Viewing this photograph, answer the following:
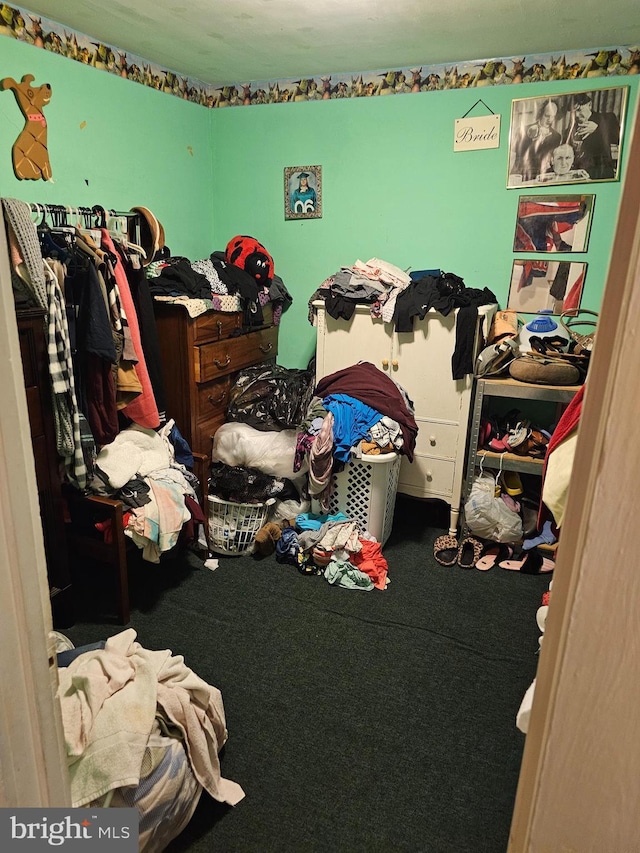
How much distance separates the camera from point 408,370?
300 cm

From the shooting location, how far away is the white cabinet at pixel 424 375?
2900mm

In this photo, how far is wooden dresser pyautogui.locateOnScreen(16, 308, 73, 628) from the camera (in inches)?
78.0

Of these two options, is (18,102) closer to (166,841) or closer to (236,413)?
(236,413)

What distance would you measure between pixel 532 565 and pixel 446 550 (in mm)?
412

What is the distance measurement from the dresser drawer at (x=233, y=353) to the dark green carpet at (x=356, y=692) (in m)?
0.98

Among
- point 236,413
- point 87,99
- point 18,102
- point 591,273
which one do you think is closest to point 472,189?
point 591,273

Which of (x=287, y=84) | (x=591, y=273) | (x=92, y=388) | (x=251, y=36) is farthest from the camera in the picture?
(x=287, y=84)

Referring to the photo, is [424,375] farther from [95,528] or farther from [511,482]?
[95,528]

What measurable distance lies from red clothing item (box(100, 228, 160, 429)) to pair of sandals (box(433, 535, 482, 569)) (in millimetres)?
1510

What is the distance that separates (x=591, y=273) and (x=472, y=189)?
767 mm

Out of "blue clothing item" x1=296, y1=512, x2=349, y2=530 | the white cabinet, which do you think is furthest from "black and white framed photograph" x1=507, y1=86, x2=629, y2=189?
"blue clothing item" x1=296, y1=512, x2=349, y2=530

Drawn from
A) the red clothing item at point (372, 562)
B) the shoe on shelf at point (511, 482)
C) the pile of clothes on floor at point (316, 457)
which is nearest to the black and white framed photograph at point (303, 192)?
the pile of clothes on floor at point (316, 457)

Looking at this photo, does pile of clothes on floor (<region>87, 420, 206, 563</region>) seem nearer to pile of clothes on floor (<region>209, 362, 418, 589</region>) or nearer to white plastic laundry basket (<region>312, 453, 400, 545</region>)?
pile of clothes on floor (<region>209, 362, 418, 589</region>)

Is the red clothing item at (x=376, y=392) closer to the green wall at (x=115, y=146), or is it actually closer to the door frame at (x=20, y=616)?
the green wall at (x=115, y=146)
